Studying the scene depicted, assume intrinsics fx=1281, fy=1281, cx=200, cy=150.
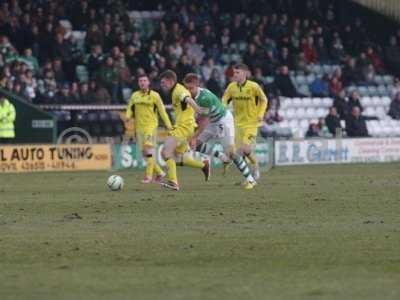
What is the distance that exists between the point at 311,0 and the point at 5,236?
29257 millimetres

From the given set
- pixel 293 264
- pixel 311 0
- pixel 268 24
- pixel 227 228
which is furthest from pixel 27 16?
pixel 293 264

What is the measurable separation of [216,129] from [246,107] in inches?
63.6

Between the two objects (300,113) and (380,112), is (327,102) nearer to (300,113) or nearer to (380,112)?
(300,113)

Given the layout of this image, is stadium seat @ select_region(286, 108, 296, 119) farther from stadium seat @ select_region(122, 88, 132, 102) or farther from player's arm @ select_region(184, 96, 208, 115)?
player's arm @ select_region(184, 96, 208, 115)

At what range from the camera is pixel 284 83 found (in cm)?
3744

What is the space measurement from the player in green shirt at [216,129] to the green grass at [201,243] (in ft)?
1.99

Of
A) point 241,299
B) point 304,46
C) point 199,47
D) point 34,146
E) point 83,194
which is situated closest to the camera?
point 241,299

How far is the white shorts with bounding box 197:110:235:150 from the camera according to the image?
2180 centimetres

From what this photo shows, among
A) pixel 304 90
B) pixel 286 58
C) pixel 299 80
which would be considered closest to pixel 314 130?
pixel 304 90

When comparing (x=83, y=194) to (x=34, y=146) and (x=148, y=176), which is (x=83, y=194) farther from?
(x=34, y=146)

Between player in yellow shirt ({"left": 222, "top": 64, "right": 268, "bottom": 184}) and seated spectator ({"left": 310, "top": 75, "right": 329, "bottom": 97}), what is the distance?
49.8 ft

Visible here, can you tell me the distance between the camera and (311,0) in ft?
136

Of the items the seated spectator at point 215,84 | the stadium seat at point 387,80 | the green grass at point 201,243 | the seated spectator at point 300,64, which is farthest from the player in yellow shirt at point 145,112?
the stadium seat at point 387,80

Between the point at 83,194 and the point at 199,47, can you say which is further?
the point at 199,47
